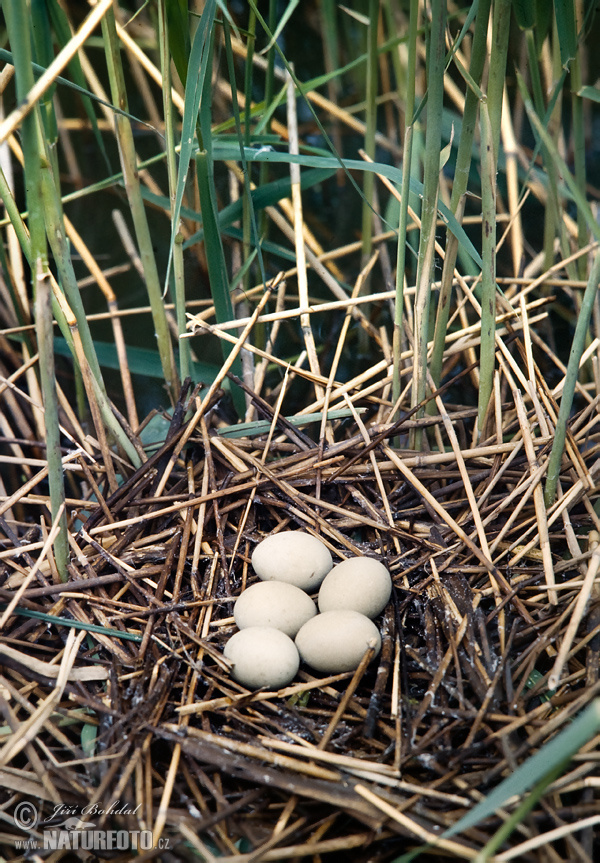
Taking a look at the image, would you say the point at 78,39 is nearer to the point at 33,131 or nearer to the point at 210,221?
the point at 33,131

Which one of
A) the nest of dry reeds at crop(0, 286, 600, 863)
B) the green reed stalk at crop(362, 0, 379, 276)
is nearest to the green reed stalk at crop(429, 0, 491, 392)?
the nest of dry reeds at crop(0, 286, 600, 863)

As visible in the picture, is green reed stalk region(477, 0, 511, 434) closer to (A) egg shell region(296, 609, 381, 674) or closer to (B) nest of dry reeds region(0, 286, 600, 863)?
(B) nest of dry reeds region(0, 286, 600, 863)

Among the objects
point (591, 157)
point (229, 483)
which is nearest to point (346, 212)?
point (591, 157)

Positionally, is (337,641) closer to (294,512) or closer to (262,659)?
(262,659)

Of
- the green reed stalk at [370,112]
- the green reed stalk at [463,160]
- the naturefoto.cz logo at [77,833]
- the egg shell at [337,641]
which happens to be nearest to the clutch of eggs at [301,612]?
the egg shell at [337,641]

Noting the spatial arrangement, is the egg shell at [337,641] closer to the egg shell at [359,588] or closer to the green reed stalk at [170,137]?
the egg shell at [359,588]

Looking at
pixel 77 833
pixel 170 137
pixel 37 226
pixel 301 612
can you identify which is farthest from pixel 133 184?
pixel 77 833

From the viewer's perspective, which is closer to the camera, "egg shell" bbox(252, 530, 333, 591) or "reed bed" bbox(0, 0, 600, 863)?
"reed bed" bbox(0, 0, 600, 863)
